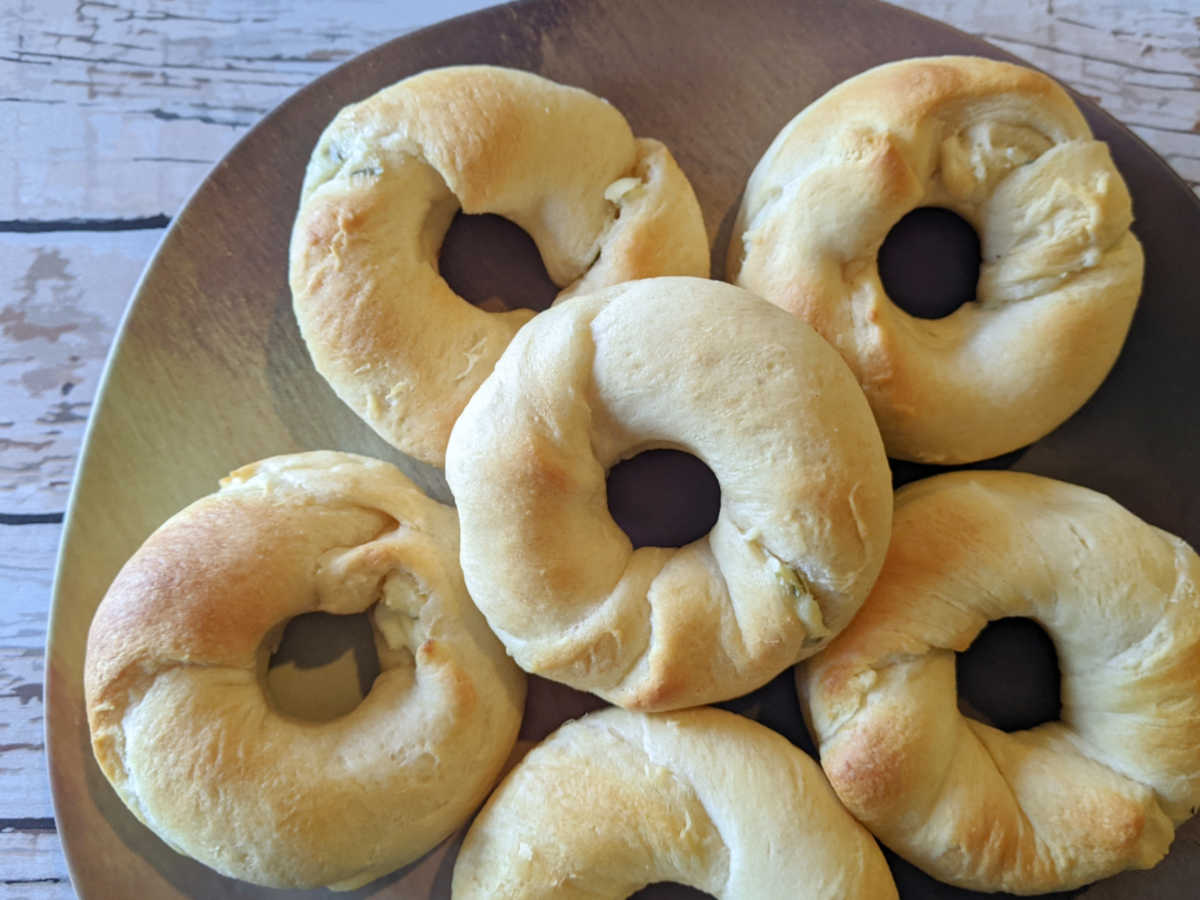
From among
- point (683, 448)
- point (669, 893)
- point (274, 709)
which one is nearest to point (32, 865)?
point (274, 709)

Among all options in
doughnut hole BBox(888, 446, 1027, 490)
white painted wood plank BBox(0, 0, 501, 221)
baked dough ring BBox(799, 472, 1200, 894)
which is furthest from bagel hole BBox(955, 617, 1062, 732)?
white painted wood plank BBox(0, 0, 501, 221)

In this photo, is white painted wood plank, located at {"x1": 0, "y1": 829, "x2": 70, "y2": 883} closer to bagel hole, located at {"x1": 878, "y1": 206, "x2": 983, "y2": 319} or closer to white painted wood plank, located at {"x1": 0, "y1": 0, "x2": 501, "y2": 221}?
white painted wood plank, located at {"x1": 0, "y1": 0, "x2": 501, "y2": 221}

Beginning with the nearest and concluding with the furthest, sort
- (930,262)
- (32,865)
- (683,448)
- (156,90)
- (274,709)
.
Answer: (683,448) → (274,709) → (930,262) → (32,865) → (156,90)

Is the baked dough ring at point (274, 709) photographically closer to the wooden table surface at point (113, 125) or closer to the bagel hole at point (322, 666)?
the bagel hole at point (322, 666)

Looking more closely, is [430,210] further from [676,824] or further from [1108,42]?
[1108,42]

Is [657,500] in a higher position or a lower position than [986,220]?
lower

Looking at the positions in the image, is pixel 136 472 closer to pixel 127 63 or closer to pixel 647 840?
pixel 127 63

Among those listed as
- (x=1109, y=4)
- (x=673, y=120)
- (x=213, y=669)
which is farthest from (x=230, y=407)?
(x=1109, y=4)
